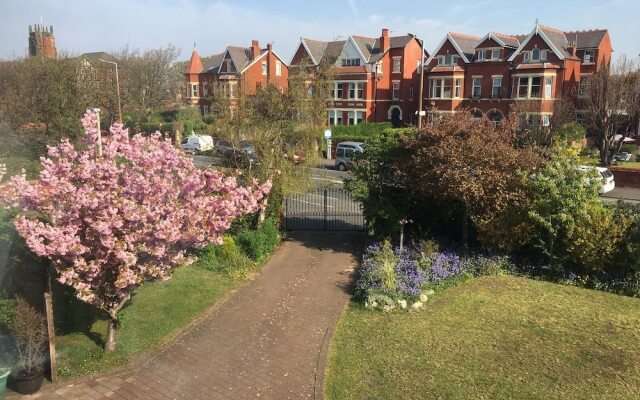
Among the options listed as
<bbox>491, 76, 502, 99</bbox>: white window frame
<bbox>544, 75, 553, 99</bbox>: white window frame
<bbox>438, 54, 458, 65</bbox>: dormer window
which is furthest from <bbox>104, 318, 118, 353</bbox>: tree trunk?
<bbox>438, 54, 458, 65</bbox>: dormer window

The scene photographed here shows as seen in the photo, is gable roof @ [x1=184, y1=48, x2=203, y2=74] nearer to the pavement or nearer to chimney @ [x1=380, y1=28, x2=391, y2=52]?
chimney @ [x1=380, y1=28, x2=391, y2=52]

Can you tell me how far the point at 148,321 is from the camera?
11.2m

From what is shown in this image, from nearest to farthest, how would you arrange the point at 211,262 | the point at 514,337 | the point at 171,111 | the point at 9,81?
the point at 514,337, the point at 211,262, the point at 9,81, the point at 171,111

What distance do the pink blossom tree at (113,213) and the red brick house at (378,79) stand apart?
4253cm

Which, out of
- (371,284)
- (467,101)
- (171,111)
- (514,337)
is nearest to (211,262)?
(371,284)

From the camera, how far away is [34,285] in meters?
9.54

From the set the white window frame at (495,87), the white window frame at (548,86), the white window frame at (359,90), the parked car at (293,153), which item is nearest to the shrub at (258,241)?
the parked car at (293,153)

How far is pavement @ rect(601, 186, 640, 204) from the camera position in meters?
26.1

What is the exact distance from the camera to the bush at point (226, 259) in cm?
1476

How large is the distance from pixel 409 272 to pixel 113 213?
26.7 ft

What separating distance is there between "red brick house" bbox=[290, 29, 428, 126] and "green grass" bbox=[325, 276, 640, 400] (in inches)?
1560

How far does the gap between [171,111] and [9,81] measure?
92.8ft

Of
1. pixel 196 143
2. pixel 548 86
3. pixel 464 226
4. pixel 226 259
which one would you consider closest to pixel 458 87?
→ pixel 548 86

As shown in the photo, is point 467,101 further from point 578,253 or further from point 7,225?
point 7,225
